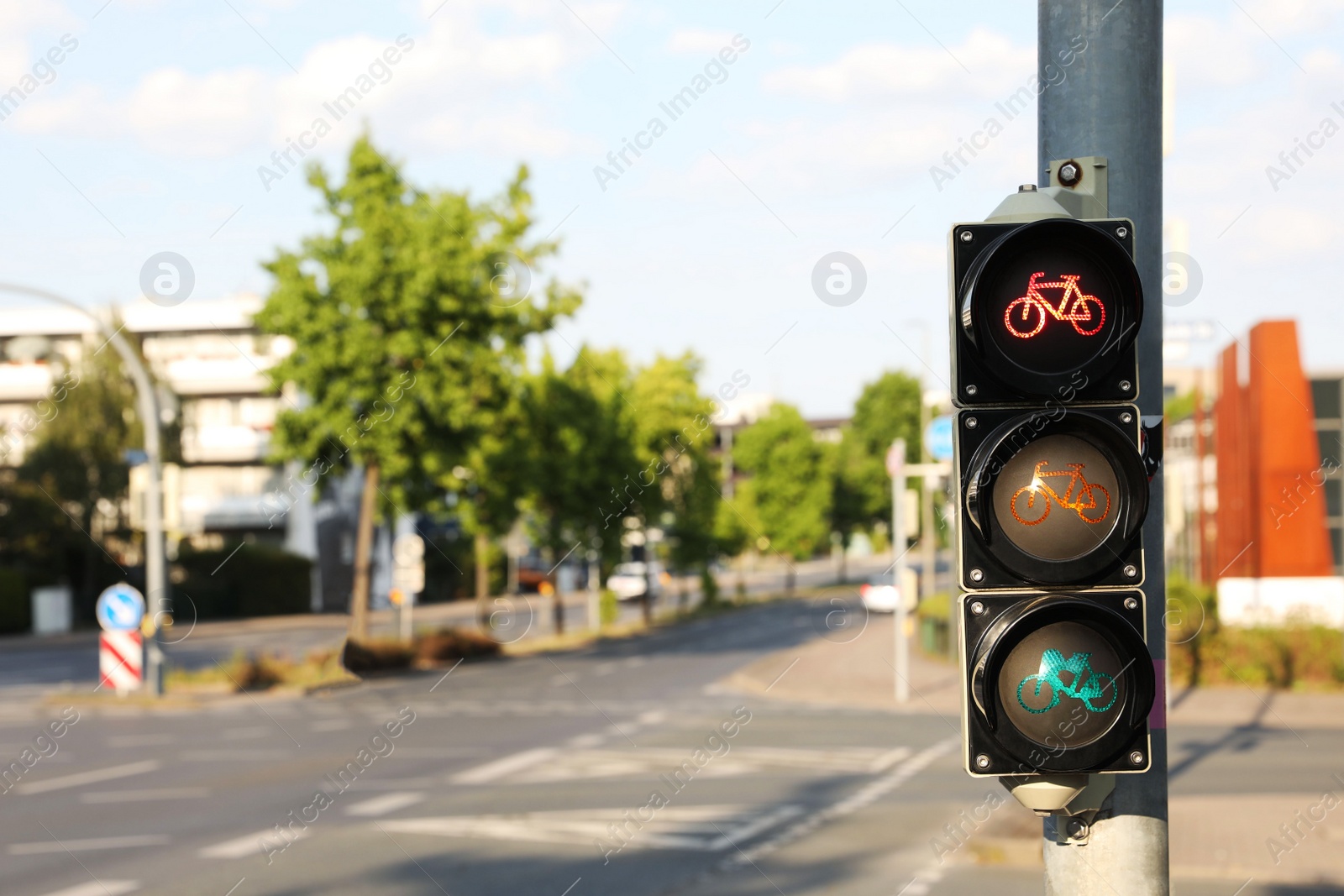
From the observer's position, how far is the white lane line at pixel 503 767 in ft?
45.9

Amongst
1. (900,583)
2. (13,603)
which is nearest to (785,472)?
(13,603)

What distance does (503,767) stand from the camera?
14906 mm

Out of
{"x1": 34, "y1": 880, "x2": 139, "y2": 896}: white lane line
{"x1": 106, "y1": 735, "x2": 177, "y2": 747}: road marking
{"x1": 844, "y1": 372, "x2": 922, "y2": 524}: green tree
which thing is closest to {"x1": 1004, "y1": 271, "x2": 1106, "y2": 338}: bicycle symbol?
{"x1": 34, "y1": 880, "x2": 139, "y2": 896}: white lane line

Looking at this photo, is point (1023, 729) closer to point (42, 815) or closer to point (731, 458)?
point (42, 815)

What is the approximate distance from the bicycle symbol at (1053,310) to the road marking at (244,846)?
8947mm

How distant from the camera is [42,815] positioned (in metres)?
12.0

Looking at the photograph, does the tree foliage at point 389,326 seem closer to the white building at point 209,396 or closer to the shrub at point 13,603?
the shrub at point 13,603

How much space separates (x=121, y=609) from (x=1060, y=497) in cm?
Result: 2101

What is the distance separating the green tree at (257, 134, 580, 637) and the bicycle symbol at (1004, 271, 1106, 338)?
27.5m

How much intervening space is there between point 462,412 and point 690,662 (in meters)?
8.14

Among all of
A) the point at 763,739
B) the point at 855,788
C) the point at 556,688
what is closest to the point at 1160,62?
the point at 855,788

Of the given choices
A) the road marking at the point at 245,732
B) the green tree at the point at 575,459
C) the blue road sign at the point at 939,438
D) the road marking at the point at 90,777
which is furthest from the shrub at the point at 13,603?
the blue road sign at the point at 939,438

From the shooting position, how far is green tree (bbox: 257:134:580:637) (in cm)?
2938

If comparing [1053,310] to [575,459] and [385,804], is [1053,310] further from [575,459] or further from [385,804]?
[575,459]
